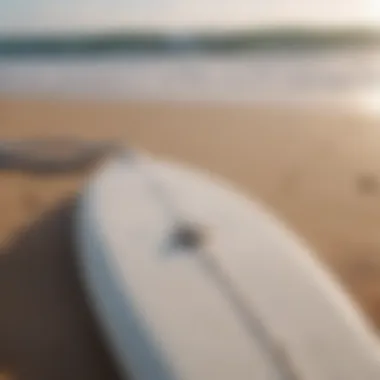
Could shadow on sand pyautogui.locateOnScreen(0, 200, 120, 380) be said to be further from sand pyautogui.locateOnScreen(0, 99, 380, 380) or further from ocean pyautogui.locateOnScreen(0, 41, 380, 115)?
ocean pyautogui.locateOnScreen(0, 41, 380, 115)

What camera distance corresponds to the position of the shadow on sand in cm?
97

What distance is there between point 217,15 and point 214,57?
98mm

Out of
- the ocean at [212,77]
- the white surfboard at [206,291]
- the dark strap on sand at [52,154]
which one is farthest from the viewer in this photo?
the ocean at [212,77]

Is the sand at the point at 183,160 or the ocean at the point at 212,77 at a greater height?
the ocean at the point at 212,77

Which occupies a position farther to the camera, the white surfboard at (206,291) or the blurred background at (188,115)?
the blurred background at (188,115)

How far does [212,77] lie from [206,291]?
0.91 meters

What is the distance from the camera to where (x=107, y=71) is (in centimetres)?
176

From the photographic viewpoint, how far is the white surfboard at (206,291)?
823 mm

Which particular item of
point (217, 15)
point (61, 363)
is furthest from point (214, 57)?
point (61, 363)

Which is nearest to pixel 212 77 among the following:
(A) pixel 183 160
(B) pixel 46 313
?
(A) pixel 183 160

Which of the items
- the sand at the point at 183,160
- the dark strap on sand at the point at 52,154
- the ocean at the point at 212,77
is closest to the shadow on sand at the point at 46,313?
the sand at the point at 183,160

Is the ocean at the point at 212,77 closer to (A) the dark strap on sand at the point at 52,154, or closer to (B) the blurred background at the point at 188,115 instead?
(B) the blurred background at the point at 188,115

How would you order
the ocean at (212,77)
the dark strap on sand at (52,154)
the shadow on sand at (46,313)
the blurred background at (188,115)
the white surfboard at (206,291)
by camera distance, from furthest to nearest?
the ocean at (212,77) → the dark strap on sand at (52,154) → the blurred background at (188,115) → the shadow on sand at (46,313) → the white surfboard at (206,291)

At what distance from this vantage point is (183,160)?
1396 mm
